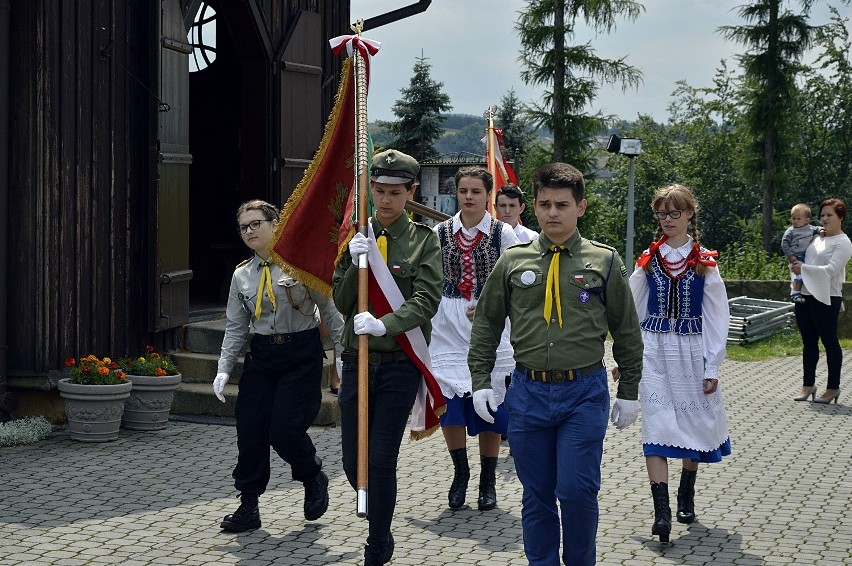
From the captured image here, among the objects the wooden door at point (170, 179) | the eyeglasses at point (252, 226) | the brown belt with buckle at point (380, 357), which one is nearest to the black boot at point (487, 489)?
the brown belt with buckle at point (380, 357)

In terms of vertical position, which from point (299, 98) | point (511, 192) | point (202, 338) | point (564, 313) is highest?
point (299, 98)

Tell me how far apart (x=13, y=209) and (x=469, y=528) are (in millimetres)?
4642

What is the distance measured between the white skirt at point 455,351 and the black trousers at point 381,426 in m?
1.87

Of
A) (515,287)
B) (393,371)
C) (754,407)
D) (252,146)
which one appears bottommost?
(754,407)

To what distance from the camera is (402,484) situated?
8.20 metres

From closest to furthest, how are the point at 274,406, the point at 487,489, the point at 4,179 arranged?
the point at 274,406
the point at 487,489
the point at 4,179

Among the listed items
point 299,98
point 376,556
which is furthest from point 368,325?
point 299,98

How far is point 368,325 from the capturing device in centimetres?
577

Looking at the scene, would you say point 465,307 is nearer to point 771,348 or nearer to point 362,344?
point 362,344

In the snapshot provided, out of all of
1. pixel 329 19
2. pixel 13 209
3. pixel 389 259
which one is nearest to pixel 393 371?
pixel 389 259

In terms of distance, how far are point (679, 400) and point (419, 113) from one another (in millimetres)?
38099

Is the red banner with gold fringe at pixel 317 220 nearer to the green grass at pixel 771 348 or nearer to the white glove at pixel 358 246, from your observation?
the white glove at pixel 358 246

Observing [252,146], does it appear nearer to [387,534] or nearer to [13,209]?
[13,209]

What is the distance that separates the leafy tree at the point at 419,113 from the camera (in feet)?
145
